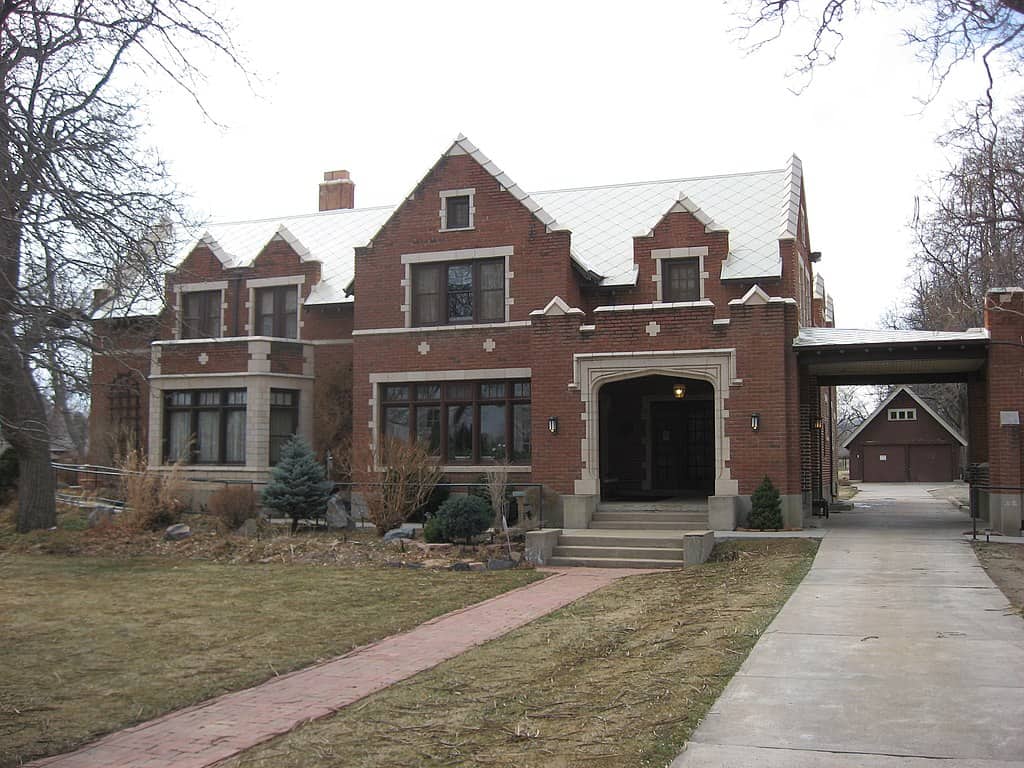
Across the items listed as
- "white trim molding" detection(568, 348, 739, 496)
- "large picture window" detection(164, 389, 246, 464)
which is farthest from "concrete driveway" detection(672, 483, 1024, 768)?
"large picture window" detection(164, 389, 246, 464)

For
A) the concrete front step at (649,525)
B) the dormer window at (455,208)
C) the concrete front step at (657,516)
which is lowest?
the concrete front step at (649,525)

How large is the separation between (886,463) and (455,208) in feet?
143

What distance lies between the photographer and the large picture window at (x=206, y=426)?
1010 inches

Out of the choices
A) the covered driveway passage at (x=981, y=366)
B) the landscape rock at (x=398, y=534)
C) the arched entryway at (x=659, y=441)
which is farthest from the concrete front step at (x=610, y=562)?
the arched entryway at (x=659, y=441)

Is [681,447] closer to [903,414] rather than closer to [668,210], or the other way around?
[668,210]

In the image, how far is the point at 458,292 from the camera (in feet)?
79.2

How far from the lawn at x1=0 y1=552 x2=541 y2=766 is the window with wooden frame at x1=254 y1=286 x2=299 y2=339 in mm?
10259

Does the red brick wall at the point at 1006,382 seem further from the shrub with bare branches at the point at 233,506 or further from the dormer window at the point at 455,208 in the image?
the shrub with bare branches at the point at 233,506

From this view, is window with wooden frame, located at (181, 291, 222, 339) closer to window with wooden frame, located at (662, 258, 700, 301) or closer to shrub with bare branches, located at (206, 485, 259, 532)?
shrub with bare branches, located at (206, 485, 259, 532)

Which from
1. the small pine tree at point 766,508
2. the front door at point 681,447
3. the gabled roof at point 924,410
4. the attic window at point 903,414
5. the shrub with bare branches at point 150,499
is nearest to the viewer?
the small pine tree at point 766,508

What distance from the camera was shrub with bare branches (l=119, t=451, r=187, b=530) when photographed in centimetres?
2075

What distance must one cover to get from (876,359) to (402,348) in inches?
423

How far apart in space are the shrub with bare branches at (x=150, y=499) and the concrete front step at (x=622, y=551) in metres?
8.76

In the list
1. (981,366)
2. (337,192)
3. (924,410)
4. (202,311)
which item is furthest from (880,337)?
(924,410)
